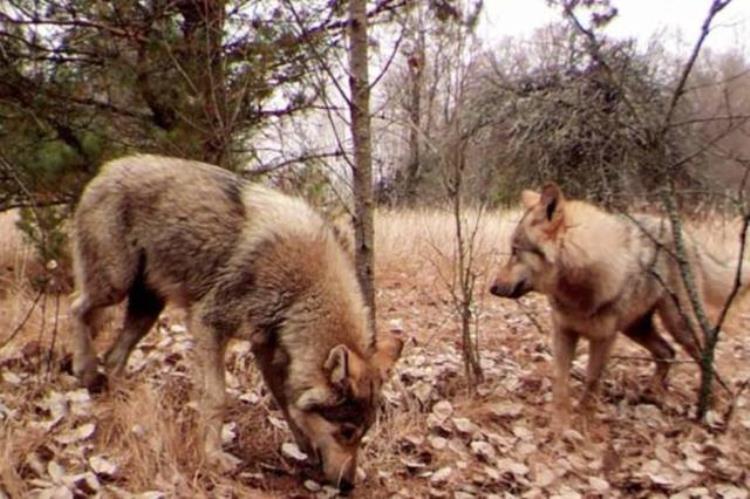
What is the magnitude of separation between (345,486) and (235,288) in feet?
3.80

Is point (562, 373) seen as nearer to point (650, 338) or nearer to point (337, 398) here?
point (650, 338)

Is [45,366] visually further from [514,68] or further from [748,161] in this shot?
[514,68]

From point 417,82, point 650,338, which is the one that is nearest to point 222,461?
point 417,82

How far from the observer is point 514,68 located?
18.3m

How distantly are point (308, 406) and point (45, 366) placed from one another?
1.89 meters

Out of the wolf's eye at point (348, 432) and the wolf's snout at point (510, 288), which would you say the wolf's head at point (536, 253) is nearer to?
the wolf's snout at point (510, 288)

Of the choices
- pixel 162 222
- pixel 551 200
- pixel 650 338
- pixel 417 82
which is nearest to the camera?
pixel 162 222

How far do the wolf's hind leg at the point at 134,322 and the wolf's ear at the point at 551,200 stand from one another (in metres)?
2.47

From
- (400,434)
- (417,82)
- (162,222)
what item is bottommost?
(400,434)

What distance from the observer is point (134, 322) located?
5090mm

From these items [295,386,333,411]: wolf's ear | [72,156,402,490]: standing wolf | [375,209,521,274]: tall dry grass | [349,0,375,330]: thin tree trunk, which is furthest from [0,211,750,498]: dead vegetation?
[375,209,521,274]: tall dry grass

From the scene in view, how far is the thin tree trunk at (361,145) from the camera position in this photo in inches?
200

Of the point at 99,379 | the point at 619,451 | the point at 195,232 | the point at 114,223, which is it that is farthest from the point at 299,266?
the point at 619,451

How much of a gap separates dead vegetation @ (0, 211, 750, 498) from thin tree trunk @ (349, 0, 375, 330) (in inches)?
34.0
